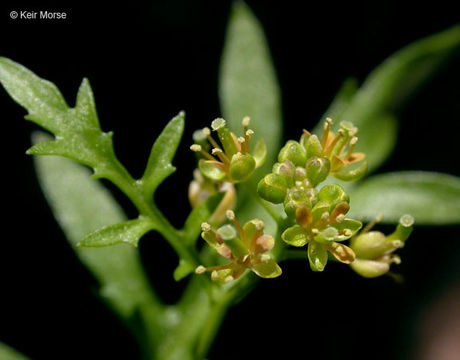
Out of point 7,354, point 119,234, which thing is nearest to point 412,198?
point 119,234

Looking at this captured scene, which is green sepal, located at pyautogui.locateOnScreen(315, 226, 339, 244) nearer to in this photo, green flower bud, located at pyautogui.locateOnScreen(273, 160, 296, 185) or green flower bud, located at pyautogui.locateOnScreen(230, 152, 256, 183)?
green flower bud, located at pyautogui.locateOnScreen(273, 160, 296, 185)

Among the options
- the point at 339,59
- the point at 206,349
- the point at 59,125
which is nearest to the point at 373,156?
the point at 339,59

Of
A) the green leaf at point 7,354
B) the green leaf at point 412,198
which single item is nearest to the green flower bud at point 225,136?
the green leaf at point 412,198

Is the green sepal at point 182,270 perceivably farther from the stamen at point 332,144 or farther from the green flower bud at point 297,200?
the stamen at point 332,144

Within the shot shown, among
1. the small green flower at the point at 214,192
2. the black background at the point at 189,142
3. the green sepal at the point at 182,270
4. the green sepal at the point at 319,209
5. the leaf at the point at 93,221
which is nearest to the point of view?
the green sepal at the point at 319,209

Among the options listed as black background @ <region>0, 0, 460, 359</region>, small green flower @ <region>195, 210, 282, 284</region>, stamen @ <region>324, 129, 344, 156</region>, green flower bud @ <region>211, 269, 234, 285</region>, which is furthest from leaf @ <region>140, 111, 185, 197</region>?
black background @ <region>0, 0, 460, 359</region>

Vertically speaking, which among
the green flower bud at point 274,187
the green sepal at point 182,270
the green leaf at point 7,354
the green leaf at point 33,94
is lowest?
the green leaf at point 7,354
